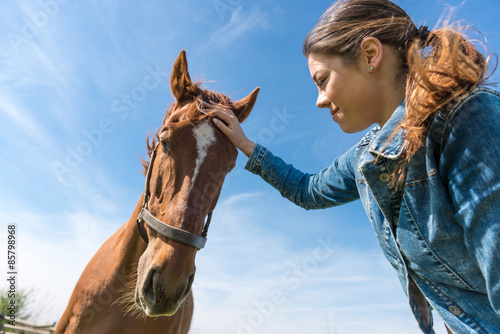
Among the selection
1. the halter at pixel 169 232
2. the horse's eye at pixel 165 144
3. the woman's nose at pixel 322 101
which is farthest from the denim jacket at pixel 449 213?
the horse's eye at pixel 165 144

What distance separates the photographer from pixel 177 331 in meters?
3.14

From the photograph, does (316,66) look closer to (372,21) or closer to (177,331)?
(372,21)

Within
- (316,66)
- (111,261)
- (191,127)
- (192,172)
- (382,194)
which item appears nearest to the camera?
(382,194)

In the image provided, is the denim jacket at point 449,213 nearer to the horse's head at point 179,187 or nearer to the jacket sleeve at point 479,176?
the jacket sleeve at point 479,176

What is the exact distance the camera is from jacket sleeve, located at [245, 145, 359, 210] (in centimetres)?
261

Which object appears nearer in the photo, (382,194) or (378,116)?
(382,194)

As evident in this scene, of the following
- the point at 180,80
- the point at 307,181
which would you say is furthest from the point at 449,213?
the point at 180,80

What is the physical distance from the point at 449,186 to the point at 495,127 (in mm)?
268

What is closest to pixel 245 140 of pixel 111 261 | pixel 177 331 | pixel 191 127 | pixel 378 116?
pixel 191 127

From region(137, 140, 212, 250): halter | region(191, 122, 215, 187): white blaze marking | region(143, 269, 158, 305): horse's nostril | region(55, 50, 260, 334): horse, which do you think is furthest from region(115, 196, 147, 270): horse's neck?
region(191, 122, 215, 187): white blaze marking

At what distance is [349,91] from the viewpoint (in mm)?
1743

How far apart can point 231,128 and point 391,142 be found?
5.45ft

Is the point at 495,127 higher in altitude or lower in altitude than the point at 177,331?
higher

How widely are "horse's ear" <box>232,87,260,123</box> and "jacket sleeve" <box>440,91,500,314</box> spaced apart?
247 centimetres
